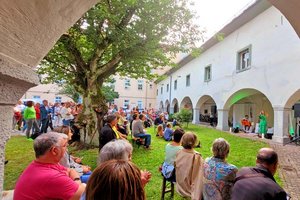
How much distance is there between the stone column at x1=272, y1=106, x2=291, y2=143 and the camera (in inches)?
417

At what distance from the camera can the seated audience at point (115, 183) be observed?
1141 mm

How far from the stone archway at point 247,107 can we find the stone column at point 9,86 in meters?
13.8

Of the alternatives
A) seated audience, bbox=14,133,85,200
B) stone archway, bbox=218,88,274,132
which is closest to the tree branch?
seated audience, bbox=14,133,85,200

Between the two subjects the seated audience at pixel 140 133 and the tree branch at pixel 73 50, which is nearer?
the tree branch at pixel 73 50

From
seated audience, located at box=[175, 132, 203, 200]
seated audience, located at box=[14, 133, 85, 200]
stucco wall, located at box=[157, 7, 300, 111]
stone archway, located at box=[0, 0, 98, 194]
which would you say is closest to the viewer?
stone archway, located at box=[0, 0, 98, 194]

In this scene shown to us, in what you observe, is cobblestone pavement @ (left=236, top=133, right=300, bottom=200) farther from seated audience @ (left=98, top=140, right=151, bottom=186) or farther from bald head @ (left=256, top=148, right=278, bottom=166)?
seated audience @ (left=98, top=140, right=151, bottom=186)

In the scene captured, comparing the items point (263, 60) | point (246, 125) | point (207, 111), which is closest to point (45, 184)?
point (263, 60)

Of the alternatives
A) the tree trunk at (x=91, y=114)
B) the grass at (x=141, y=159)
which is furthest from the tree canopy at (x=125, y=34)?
the grass at (x=141, y=159)

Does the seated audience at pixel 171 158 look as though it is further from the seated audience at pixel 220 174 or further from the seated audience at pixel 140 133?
the seated audience at pixel 140 133

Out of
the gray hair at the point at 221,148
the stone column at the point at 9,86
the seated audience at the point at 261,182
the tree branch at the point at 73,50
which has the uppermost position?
the tree branch at the point at 73,50

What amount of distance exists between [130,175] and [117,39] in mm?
5503

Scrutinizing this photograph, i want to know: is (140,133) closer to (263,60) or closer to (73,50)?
(73,50)

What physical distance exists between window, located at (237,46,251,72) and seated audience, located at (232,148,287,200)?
39.3 feet

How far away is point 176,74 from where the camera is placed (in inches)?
1128
